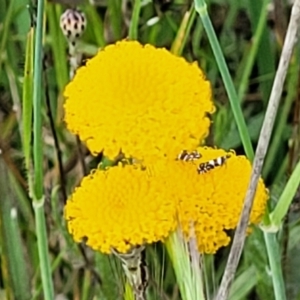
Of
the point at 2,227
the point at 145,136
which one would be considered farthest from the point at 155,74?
the point at 2,227

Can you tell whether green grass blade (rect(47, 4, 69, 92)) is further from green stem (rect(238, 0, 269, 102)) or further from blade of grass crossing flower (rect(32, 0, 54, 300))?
blade of grass crossing flower (rect(32, 0, 54, 300))

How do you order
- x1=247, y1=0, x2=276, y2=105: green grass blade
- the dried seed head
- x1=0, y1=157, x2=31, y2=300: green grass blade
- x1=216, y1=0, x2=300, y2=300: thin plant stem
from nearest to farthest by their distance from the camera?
x1=216, y1=0, x2=300, y2=300: thin plant stem → the dried seed head → x1=0, y1=157, x2=31, y2=300: green grass blade → x1=247, y1=0, x2=276, y2=105: green grass blade

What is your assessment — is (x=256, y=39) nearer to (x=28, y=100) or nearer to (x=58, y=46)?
(x=58, y=46)

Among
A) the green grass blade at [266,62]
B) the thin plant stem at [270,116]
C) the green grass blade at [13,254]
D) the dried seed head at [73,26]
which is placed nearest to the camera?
the thin plant stem at [270,116]

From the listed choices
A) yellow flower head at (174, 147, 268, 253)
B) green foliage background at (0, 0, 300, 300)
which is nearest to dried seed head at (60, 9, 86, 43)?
green foliage background at (0, 0, 300, 300)

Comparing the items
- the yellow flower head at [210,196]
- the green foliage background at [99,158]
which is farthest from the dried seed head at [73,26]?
the yellow flower head at [210,196]

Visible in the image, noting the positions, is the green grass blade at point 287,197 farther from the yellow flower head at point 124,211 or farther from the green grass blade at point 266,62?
the green grass blade at point 266,62
